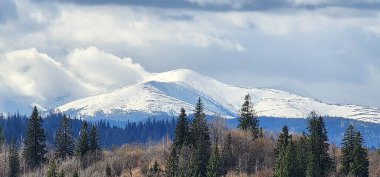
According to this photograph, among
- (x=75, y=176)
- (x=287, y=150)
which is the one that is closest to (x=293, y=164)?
(x=287, y=150)

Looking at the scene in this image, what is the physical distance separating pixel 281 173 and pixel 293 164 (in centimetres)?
314

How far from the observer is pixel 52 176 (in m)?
196

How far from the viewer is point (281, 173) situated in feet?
641

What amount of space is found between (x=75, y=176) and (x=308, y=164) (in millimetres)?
44401

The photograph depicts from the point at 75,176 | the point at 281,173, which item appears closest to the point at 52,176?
the point at 75,176

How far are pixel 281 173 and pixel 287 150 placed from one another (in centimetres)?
472

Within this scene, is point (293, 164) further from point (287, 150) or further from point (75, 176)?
point (75, 176)

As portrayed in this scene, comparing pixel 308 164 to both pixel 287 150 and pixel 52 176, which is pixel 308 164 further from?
pixel 52 176

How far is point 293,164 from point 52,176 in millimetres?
45685

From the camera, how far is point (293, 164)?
19662 cm

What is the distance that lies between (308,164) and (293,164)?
344 cm

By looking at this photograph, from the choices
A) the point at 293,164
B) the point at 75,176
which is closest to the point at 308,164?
the point at 293,164

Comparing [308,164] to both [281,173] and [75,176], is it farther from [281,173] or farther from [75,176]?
[75,176]

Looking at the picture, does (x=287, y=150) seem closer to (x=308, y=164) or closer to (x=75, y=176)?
(x=308, y=164)
